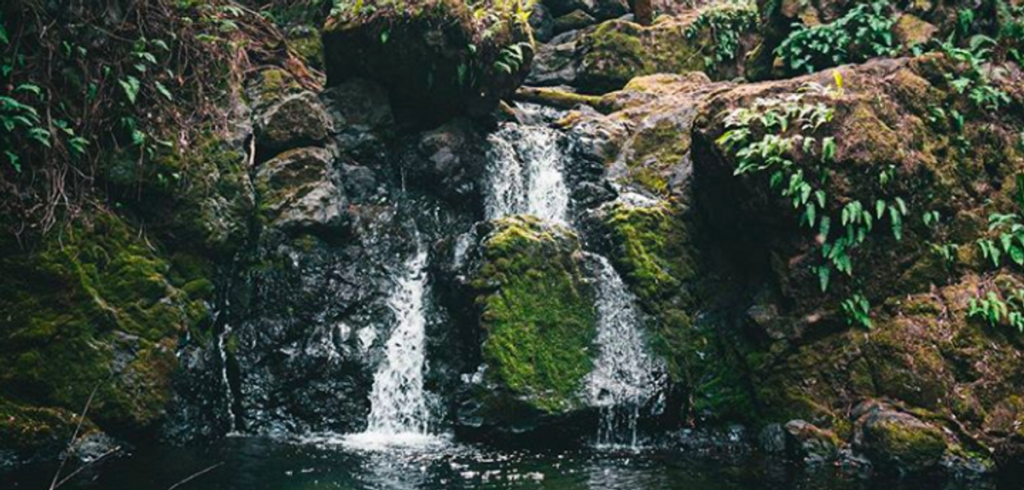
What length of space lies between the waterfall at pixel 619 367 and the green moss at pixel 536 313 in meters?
0.21

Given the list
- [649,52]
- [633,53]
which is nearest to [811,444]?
[633,53]

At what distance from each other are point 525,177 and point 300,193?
421cm

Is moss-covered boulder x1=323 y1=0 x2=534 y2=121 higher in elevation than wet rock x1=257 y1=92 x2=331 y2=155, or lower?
higher

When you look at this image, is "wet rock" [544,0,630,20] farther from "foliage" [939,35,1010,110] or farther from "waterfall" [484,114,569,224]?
"foliage" [939,35,1010,110]

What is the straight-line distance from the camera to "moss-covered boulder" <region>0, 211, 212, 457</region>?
24.5 feet

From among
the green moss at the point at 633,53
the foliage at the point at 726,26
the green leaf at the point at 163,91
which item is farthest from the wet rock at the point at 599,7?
the green leaf at the point at 163,91

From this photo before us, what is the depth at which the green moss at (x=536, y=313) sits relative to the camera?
9.24m

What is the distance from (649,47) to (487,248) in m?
9.44

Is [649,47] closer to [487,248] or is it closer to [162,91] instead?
[487,248]

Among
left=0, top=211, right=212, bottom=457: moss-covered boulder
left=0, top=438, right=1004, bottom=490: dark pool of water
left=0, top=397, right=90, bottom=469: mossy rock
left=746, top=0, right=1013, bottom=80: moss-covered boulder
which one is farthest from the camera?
left=746, top=0, right=1013, bottom=80: moss-covered boulder

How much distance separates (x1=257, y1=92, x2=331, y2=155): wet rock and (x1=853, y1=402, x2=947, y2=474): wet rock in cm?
926

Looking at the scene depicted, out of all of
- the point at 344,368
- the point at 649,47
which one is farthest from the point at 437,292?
the point at 649,47

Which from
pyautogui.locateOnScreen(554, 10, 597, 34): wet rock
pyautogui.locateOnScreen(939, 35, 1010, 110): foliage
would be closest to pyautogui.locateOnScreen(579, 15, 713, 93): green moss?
pyautogui.locateOnScreen(554, 10, 597, 34): wet rock

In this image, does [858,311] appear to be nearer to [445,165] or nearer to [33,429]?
[445,165]
